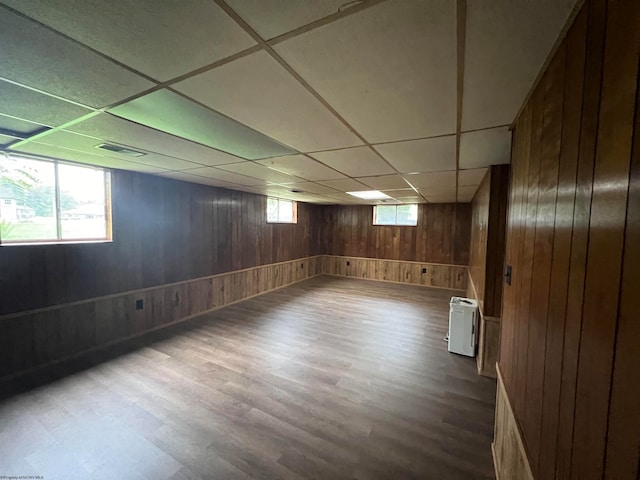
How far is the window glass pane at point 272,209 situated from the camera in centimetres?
650

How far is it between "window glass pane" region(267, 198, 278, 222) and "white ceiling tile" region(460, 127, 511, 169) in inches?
184

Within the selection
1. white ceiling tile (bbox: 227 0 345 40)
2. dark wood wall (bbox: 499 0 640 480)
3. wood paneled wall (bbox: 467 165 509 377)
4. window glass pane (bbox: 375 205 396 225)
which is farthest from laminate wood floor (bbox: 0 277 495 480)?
window glass pane (bbox: 375 205 396 225)

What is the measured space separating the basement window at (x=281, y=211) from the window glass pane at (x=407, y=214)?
3193 millimetres

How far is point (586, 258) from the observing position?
2.45ft

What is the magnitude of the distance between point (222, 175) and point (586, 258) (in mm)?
3845

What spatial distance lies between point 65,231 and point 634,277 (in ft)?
15.1

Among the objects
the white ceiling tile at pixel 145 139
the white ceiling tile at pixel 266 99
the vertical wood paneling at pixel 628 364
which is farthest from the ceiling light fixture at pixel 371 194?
the vertical wood paneling at pixel 628 364

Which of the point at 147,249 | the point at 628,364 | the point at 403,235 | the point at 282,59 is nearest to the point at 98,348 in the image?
the point at 147,249

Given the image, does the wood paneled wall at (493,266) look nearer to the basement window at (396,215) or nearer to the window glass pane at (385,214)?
the basement window at (396,215)

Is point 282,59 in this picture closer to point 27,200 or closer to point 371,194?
point 27,200

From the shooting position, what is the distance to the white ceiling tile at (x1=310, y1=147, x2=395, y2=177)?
93.9 inches

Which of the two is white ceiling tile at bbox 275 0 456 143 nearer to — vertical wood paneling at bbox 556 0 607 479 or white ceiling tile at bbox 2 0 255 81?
white ceiling tile at bbox 2 0 255 81

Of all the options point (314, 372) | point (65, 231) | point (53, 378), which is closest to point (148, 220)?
point (65, 231)

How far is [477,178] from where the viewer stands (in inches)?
139
